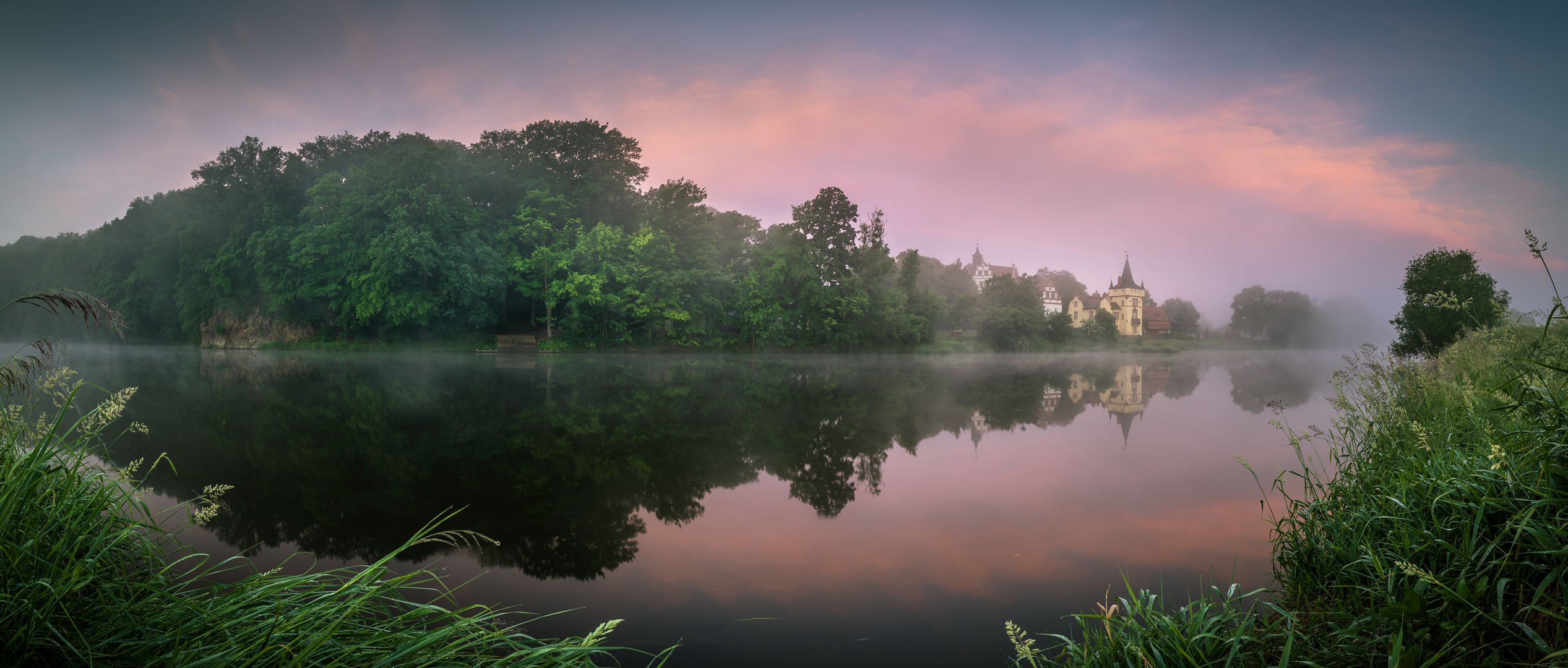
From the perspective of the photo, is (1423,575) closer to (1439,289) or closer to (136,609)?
(136,609)

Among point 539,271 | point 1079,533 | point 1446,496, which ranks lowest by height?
point 1079,533

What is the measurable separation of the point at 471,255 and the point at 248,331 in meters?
15.4

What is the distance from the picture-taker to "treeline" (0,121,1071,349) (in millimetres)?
29578

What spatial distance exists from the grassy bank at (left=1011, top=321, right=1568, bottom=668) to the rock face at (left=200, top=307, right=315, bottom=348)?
134 ft

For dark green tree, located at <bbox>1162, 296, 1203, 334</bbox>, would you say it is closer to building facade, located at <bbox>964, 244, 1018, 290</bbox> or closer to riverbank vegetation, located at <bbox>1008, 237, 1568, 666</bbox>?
building facade, located at <bbox>964, 244, 1018, 290</bbox>

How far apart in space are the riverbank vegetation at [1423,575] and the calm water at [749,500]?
845 millimetres

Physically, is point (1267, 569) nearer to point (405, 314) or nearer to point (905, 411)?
point (905, 411)

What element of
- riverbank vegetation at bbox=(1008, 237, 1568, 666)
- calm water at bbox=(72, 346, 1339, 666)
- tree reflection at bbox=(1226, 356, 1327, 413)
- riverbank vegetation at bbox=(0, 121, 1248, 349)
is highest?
riverbank vegetation at bbox=(0, 121, 1248, 349)

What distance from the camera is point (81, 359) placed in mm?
20578

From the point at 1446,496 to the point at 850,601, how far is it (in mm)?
3092

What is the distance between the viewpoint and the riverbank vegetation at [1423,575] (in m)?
2.00

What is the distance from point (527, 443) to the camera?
814cm

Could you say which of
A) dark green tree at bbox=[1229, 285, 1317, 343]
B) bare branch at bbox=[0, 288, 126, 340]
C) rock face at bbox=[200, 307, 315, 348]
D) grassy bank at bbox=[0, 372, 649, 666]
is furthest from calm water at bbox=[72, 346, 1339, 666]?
dark green tree at bbox=[1229, 285, 1317, 343]

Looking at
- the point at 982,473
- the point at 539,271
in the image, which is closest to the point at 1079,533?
the point at 982,473
